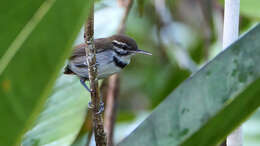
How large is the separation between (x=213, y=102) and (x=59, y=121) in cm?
93

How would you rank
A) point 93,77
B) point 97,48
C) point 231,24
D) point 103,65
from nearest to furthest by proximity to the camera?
point 231,24
point 93,77
point 103,65
point 97,48

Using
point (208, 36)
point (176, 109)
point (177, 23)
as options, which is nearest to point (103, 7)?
point (208, 36)

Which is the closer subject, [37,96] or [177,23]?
[37,96]

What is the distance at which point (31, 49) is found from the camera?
2.37 ft

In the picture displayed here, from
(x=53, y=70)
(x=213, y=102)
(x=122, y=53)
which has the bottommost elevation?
(x=122, y=53)

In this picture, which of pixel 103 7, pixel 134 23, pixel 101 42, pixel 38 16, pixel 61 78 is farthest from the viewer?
pixel 134 23

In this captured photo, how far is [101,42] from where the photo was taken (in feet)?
9.89

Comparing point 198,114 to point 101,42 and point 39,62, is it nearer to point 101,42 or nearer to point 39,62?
point 39,62

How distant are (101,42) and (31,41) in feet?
7.55

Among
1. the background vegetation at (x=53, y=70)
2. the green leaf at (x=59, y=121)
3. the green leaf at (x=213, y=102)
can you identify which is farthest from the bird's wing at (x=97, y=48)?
the green leaf at (x=213, y=102)

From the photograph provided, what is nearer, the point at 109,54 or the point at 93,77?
the point at 93,77

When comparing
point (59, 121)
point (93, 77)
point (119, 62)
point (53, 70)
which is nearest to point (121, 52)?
point (119, 62)

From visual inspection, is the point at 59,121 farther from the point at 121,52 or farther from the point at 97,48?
the point at 121,52

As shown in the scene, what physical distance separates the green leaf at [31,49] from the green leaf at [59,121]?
89cm
